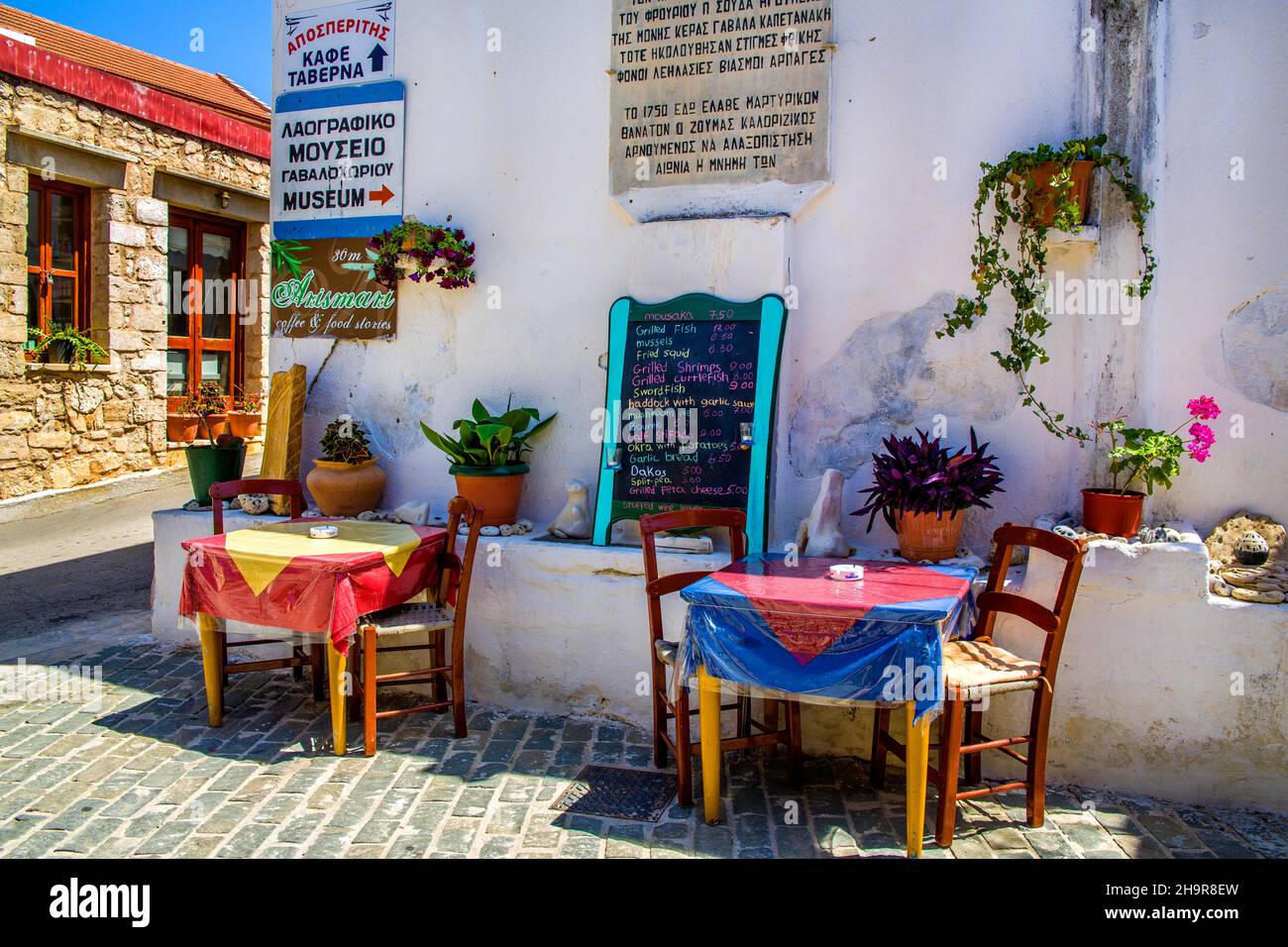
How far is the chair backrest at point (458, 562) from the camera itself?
4.55 meters

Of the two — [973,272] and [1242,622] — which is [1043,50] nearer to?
[973,272]

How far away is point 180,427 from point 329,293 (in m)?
5.22

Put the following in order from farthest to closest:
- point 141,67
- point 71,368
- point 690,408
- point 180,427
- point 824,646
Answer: point 141,67, point 180,427, point 71,368, point 690,408, point 824,646

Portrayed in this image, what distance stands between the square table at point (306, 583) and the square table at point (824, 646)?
1451mm

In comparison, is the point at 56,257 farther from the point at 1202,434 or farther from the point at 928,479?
the point at 1202,434

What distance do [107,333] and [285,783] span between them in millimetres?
7121

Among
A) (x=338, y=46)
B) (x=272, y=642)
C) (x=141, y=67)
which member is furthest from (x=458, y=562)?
(x=141, y=67)

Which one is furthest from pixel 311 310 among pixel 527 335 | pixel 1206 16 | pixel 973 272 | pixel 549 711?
pixel 1206 16

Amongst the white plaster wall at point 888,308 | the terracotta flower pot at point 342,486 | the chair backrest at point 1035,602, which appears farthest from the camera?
the terracotta flower pot at point 342,486

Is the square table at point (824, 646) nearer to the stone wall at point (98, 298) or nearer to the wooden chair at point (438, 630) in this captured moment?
the wooden chair at point (438, 630)

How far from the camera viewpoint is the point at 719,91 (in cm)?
516

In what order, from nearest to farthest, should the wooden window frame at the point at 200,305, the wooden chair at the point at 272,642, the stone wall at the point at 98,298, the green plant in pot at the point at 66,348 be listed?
the wooden chair at the point at 272,642 → the stone wall at the point at 98,298 → the green plant in pot at the point at 66,348 → the wooden window frame at the point at 200,305

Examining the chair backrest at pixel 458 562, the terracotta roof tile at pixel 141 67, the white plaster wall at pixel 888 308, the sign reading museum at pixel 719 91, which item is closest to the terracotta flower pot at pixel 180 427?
the terracotta roof tile at pixel 141 67

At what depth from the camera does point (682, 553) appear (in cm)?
476
